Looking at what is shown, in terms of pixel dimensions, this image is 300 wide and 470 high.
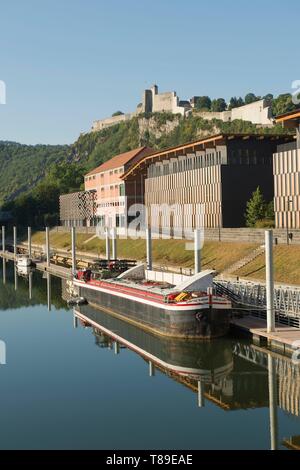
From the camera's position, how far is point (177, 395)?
2970cm

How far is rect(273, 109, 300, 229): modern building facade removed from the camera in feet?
238

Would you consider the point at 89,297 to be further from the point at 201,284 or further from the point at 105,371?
the point at 105,371

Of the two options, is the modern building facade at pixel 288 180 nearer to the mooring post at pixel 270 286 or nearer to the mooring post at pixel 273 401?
the mooring post at pixel 270 286

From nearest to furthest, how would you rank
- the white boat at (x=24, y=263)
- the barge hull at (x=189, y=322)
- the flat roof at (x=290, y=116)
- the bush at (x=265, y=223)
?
the barge hull at (x=189, y=322), the flat roof at (x=290, y=116), the bush at (x=265, y=223), the white boat at (x=24, y=263)

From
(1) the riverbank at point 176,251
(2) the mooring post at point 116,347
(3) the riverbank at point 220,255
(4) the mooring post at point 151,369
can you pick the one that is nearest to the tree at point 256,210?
(3) the riverbank at point 220,255

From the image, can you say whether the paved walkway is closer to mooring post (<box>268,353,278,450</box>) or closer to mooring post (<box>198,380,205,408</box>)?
mooring post (<box>268,353,278,450</box>)

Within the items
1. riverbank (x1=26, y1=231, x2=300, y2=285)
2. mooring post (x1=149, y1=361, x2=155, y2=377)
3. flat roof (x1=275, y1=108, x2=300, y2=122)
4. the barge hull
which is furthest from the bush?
mooring post (x1=149, y1=361, x2=155, y2=377)

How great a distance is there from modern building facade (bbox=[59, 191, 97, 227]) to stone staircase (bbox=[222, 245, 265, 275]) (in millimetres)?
85350

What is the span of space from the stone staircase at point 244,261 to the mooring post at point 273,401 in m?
27.6

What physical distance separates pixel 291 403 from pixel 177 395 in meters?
5.16

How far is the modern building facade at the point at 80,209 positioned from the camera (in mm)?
149125

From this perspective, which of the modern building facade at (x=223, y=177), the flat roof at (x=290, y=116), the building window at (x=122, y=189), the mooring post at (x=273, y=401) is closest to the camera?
the mooring post at (x=273, y=401)

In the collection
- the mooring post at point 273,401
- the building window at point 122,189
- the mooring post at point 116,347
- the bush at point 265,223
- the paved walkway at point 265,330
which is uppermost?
the building window at point 122,189

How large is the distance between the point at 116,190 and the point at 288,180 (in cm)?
6410
